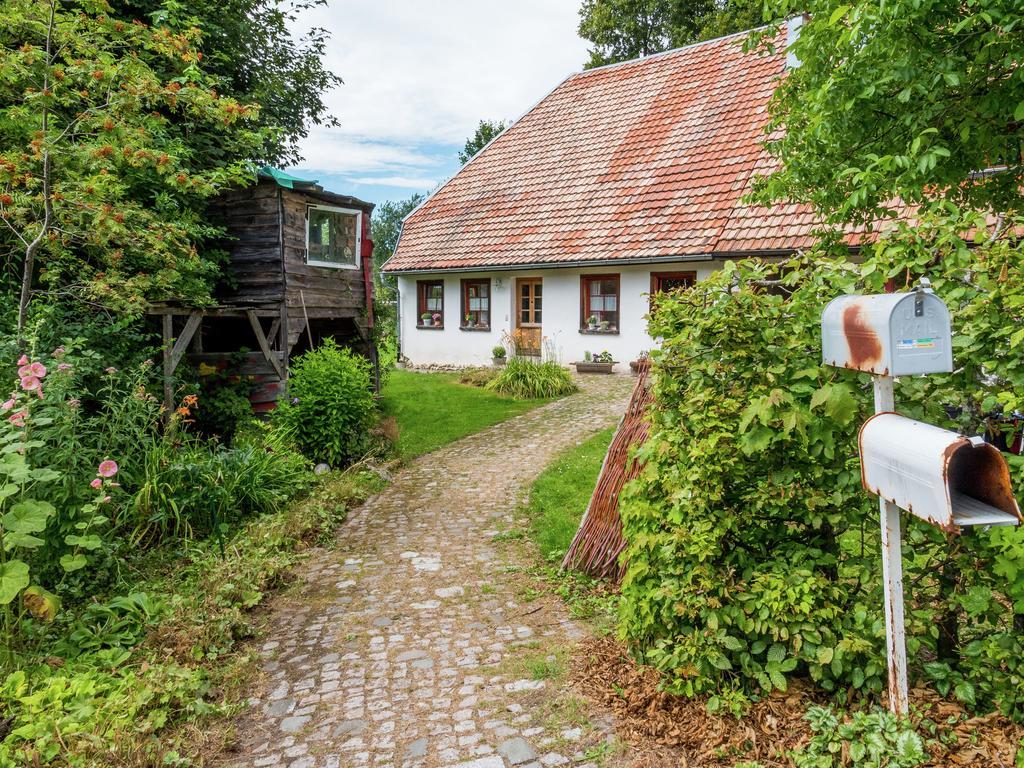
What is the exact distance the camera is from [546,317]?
16.8m

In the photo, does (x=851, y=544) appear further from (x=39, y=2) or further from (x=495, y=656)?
(x=39, y=2)

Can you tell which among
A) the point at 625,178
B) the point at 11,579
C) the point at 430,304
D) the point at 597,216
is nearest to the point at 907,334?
the point at 11,579

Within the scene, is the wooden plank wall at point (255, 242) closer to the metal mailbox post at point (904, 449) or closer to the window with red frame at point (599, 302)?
the window with red frame at point (599, 302)

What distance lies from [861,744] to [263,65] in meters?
12.3

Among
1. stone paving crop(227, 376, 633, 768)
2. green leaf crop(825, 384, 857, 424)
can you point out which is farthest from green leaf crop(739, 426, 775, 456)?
stone paving crop(227, 376, 633, 768)

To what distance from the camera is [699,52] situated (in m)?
17.6

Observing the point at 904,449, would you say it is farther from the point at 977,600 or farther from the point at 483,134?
the point at 483,134

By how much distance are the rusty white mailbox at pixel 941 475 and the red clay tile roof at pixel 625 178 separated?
10.2m

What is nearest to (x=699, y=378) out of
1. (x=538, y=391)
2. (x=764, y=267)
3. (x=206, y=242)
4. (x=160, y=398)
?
(x=764, y=267)

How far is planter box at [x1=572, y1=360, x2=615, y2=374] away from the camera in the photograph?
15586 millimetres

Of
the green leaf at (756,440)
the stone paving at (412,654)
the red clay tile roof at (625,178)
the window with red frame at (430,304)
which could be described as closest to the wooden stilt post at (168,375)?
the stone paving at (412,654)

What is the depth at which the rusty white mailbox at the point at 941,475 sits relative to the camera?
2.28 m

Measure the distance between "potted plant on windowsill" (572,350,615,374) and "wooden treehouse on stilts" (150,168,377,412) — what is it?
21.0 ft

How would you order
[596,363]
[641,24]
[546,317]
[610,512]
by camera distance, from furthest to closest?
[641,24]
[546,317]
[596,363]
[610,512]
